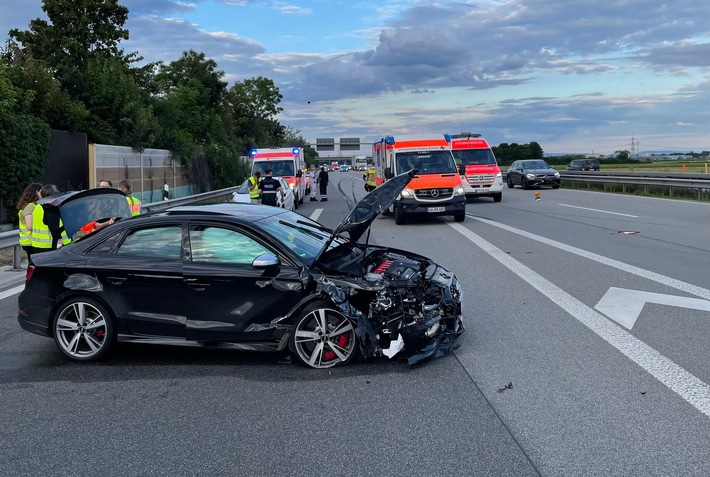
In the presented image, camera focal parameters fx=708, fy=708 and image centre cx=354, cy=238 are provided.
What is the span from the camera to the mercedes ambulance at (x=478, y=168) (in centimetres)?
2812

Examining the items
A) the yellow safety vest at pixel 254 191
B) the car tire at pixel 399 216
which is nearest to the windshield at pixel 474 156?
the car tire at pixel 399 216

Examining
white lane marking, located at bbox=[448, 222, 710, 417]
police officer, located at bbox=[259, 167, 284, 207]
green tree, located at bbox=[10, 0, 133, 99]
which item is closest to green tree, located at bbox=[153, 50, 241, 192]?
green tree, located at bbox=[10, 0, 133, 99]

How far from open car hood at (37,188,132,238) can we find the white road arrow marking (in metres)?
6.55

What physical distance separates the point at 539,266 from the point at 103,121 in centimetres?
2153

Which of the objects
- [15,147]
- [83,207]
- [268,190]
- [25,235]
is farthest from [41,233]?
[268,190]

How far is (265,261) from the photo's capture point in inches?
240

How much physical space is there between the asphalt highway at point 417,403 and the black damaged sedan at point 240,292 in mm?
260

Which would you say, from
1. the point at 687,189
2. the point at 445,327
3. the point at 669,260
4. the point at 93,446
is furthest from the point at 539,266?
the point at 687,189

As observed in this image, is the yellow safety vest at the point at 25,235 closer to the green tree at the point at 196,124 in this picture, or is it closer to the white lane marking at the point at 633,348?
the white lane marking at the point at 633,348

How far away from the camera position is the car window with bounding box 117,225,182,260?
21.6 feet

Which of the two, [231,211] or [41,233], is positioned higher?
[231,211]

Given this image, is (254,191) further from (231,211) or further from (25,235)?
(231,211)

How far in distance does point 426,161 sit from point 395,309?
1515cm

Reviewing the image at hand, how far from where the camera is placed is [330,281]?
6.14 meters
